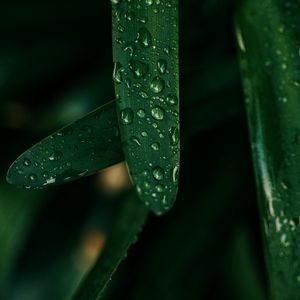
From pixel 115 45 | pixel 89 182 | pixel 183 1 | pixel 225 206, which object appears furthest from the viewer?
pixel 89 182

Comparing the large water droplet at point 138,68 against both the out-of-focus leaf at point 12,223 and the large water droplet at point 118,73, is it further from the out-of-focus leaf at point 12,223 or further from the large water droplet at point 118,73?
the out-of-focus leaf at point 12,223

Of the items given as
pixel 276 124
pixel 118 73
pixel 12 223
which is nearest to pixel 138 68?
pixel 118 73

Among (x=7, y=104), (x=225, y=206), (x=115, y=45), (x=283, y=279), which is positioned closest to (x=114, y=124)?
(x=115, y=45)

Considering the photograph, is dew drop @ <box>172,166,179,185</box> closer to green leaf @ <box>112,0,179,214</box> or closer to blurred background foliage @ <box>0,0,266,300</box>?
green leaf @ <box>112,0,179,214</box>

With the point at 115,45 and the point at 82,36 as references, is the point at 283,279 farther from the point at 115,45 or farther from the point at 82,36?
the point at 82,36

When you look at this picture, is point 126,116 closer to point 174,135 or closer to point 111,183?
point 174,135

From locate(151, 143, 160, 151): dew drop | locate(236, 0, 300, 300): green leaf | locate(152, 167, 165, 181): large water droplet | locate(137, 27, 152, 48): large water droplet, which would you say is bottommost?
locate(236, 0, 300, 300): green leaf

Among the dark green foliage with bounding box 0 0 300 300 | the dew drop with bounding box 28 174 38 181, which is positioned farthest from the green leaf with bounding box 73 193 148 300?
the dew drop with bounding box 28 174 38 181
